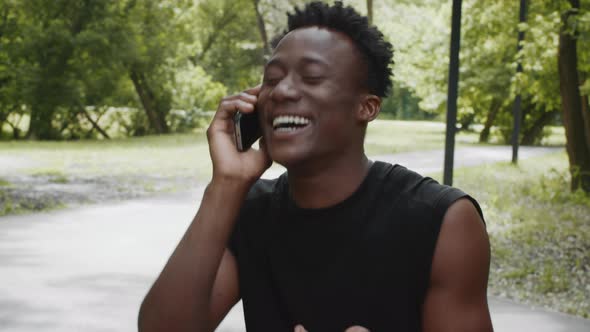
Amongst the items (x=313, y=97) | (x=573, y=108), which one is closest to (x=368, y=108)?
(x=313, y=97)

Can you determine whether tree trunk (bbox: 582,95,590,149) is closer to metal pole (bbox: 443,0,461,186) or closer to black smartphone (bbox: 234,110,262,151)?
metal pole (bbox: 443,0,461,186)

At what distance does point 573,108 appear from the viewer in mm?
10242

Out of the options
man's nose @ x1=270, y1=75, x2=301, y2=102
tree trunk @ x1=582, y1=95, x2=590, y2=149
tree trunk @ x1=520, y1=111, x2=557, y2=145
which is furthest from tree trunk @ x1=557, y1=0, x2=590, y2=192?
tree trunk @ x1=520, y1=111, x2=557, y2=145

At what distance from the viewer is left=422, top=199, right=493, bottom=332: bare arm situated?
65.2 inches

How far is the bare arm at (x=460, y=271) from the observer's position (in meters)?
1.66

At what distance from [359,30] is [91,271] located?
5.15 meters

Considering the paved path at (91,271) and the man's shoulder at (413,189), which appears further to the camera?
the paved path at (91,271)

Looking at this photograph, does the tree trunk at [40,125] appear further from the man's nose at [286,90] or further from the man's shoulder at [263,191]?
the man's nose at [286,90]

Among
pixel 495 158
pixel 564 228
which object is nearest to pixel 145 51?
pixel 495 158

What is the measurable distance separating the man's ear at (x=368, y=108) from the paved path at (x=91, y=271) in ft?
11.5

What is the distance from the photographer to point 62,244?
24.3 feet

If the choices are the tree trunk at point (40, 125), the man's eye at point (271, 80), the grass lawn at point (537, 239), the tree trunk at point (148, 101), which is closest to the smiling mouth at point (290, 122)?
the man's eye at point (271, 80)

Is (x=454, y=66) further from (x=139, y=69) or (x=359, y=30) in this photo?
(x=139, y=69)

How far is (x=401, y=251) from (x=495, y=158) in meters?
17.7
